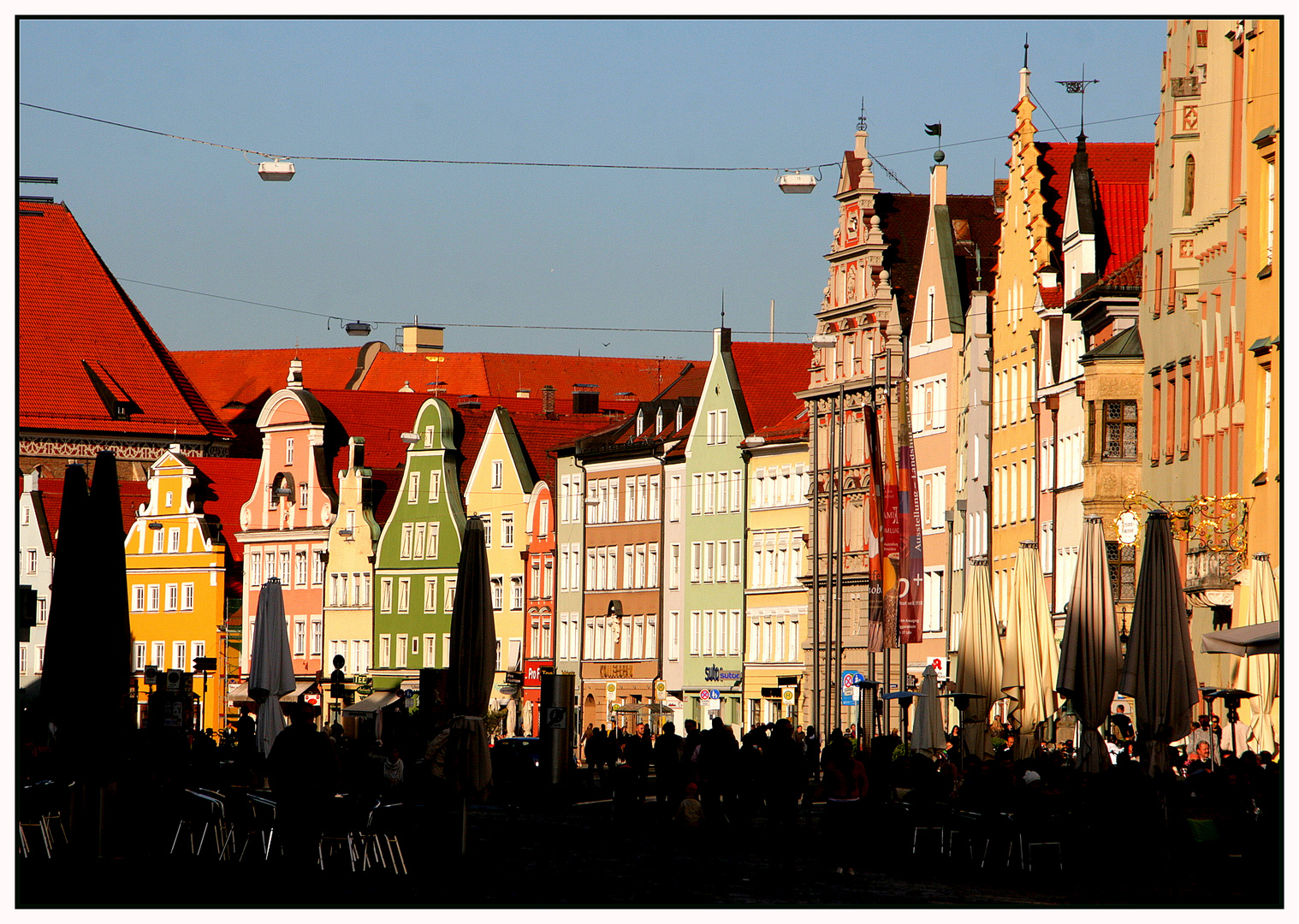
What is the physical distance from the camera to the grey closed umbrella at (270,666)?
32.8 meters

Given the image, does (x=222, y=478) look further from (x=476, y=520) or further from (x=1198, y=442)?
(x=476, y=520)

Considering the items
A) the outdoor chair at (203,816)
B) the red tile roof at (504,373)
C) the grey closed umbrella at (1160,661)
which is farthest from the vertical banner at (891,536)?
the red tile roof at (504,373)

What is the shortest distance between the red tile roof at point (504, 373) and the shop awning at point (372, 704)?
148 ft

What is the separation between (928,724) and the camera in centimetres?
3494

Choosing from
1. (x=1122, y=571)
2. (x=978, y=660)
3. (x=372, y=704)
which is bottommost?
(x=372, y=704)

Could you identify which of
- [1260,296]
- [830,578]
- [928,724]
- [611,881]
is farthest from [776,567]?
[611,881]

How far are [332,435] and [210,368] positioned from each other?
133ft

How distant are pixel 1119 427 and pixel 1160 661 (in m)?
23.8

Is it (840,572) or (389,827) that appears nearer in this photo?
(389,827)

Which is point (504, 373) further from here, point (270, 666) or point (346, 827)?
point (346, 827)

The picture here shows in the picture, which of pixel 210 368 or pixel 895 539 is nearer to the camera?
pixel 895 539

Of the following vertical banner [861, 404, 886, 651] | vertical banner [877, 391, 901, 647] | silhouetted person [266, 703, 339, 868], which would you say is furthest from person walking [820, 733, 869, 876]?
vertical banner [861, 404, 886, 651]

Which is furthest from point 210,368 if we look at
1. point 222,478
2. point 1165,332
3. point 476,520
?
point 476,520

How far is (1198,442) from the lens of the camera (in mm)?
36312
